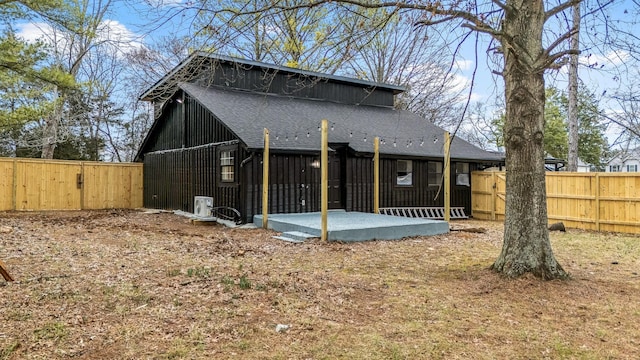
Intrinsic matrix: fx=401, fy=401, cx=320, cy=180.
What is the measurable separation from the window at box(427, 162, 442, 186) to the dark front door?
11.6 feet

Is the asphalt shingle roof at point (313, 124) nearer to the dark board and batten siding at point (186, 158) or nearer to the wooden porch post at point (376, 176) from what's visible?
the wooden porch post at point (376, 176)

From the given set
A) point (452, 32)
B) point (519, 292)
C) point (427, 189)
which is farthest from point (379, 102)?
point (519, 292)

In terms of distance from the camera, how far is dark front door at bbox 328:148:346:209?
39.3ft

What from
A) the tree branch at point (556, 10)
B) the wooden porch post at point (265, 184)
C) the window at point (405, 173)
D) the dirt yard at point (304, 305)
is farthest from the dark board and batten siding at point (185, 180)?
the tree branch at point (556, 10)

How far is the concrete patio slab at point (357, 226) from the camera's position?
826cm

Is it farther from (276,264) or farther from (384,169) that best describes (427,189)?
(276,264)

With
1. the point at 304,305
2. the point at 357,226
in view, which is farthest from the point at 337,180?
the point at 304,305

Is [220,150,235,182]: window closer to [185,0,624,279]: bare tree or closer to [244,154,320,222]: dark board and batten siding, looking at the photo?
[244,154,320,222]: dark board and batten siding

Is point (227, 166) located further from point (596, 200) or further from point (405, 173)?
point (596, 200)

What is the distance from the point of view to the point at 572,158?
497 inches

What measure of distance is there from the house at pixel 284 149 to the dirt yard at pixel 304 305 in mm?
4104

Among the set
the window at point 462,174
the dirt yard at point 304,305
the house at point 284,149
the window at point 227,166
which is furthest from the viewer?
the window at point 462,174

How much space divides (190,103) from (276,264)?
933cm

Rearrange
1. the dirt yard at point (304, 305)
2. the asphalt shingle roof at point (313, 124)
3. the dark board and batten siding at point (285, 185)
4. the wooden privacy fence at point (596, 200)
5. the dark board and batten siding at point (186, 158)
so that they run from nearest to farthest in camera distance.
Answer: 1. the dirt yard at point (304, 305)
2. the wooden privacy fence at point (596, 200)
3. the dark board and batten siding at point (285, 185)
4. the asphalt shingle roof at point (313, 124)
5. the dark board and batten siding at point (186, 158)
